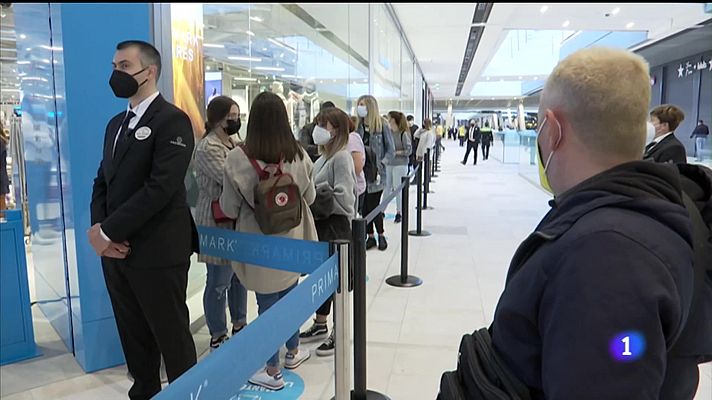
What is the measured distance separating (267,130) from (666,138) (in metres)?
3.32

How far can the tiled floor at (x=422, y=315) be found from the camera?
9.70ft

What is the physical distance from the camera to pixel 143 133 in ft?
7.25

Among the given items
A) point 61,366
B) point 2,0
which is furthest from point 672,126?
point 2,0

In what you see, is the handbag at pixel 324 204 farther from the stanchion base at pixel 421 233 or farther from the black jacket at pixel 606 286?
the stanchion base at pixel 421 233

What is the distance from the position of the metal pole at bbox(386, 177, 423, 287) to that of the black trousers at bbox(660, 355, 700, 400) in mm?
3611

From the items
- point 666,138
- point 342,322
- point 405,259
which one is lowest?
point 405,259

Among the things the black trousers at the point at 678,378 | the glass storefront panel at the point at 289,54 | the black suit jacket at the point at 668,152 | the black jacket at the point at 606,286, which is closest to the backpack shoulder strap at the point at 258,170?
the glass storefront panel at the point at 289,54

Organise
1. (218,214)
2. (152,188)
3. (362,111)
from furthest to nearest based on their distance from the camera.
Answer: (362,111), (218,214), (152,188)

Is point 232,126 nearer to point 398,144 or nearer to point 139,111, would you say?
point 139,111

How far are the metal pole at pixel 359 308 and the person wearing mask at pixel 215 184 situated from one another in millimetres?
850

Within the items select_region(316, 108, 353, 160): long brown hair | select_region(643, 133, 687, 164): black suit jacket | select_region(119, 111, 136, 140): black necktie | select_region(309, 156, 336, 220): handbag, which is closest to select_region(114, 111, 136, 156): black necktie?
select_region(119, 111, 136, 140): black necktie

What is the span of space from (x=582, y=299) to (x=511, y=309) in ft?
0.48

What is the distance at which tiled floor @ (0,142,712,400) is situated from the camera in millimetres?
2955

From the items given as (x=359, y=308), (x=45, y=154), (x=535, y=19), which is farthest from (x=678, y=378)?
(x=535, y=19)
